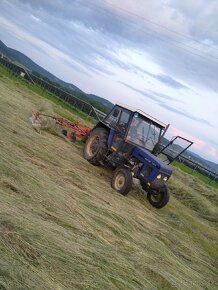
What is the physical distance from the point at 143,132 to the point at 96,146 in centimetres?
151

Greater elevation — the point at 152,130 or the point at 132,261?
the point at 152,130

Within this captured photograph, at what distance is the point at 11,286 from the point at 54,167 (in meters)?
5.31

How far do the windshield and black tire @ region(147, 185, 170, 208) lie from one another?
45.6 inches

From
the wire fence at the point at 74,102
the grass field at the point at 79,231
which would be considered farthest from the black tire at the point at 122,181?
the wire fence at the point at 74,102

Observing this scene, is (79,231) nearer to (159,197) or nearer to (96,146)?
(159,197)

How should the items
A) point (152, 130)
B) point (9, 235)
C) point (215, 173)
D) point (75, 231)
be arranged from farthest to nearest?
point (215, 173)
point (152, 130)
point (75, 231)
point (9, 235)

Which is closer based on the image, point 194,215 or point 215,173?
point 194,215

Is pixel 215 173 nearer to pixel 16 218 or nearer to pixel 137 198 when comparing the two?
pixel 137 198

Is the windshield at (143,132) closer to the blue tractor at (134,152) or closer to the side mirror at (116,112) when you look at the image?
the blue tractor at (134,152)

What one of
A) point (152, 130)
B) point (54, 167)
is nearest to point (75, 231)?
point (54, 167)

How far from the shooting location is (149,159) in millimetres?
10469

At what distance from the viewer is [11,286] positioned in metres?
3.68

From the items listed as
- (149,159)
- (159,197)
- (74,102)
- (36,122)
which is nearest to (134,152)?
(149,159)

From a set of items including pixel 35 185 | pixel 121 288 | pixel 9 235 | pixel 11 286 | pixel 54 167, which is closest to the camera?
pixel 11 286
